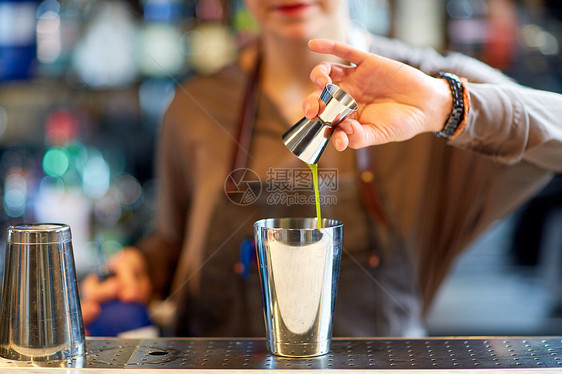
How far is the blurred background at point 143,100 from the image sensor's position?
2.59 metres

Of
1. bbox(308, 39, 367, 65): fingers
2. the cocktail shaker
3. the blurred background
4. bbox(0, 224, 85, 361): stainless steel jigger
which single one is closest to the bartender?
bbox(308, 39, 367, 65): fingers

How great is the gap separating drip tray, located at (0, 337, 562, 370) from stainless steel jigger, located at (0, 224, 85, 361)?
21 millimetres

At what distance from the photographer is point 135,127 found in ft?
9.18

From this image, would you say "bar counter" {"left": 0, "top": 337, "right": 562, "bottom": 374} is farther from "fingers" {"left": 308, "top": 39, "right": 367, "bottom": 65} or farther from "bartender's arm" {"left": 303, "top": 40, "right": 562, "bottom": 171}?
"fingers" {"left": 308, "top": 39, "right": 367, "bottom": 65}

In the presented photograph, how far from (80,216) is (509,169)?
179 centimetres

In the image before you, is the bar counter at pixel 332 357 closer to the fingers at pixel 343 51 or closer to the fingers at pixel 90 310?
the fingers at pixel 90 310

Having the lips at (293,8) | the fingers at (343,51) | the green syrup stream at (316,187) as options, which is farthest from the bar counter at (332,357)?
the lips at (293,8)

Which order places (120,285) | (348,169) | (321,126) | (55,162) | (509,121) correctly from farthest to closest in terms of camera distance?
(55,162) < (120,285) < (348,169) < (509,121) < (321,126)

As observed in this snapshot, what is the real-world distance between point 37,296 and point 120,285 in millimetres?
475

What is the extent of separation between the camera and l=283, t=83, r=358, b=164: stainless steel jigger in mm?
836

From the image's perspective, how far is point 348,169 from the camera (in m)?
1.25

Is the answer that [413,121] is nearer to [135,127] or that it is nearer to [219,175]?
[219,175]

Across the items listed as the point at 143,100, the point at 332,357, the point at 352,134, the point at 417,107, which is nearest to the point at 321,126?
the point at 352,134

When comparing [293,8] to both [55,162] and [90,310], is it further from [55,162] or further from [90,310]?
[55,162]
